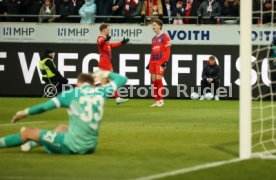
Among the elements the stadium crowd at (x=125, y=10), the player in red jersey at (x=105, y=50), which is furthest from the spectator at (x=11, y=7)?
the player in red jersey at (x=105, y=50)

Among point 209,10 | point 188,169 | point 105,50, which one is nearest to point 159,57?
point 105,50

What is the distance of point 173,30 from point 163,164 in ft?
51.2

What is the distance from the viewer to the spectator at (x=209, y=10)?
28.0 meters

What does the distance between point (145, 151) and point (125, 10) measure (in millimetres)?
14926

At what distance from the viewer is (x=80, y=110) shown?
12672 millimetres

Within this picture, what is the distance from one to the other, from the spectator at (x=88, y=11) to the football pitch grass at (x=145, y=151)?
6.90m

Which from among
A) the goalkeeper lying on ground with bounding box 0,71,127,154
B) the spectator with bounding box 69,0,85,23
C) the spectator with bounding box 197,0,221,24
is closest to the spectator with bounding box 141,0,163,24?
the spectator with bounding box 197,0,221,24

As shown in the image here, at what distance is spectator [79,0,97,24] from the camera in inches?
1131

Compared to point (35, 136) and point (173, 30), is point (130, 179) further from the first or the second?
point (173, 30)

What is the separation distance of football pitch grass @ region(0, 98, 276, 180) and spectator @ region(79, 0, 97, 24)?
6.90m

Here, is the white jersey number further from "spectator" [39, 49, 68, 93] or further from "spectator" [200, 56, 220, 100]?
"spectator" [200, 56, 220, 100]

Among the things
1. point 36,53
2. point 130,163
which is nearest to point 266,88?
point 36,53

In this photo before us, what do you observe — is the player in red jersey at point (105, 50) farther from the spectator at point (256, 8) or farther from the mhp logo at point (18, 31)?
the mhp logo at point (18, 31)

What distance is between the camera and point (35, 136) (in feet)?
41.8
